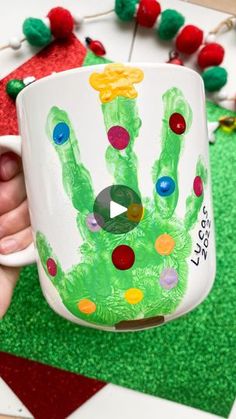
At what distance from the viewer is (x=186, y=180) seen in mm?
399

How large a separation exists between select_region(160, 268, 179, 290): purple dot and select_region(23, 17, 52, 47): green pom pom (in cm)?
40

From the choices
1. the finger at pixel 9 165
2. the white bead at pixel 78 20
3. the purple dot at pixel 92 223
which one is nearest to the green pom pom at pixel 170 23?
the white bead at pixel 78 20

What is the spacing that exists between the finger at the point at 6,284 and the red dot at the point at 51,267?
221mm

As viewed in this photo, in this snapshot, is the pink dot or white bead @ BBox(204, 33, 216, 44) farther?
white bead @ BBox(204, 33, 216, 44)

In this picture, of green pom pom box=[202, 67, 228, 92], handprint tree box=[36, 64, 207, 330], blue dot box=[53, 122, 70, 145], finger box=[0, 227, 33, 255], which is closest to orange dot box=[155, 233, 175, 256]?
handprint tree box=[36, 64, 207, 330]

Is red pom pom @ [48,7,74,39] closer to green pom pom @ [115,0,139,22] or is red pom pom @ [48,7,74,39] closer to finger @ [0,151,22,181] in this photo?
green pom pom @ [115,0,139,22]

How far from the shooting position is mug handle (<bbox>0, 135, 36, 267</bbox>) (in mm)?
439

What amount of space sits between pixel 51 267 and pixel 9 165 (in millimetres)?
163

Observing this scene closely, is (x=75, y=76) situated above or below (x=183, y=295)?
above

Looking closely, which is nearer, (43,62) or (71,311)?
(71,311)

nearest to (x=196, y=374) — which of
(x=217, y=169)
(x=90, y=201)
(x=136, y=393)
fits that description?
(x=136, y=393)

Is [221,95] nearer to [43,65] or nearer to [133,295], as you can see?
[43,65]

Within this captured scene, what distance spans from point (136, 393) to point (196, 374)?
0.27 feet

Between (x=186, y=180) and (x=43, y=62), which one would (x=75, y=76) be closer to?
(x=186, y=180)
